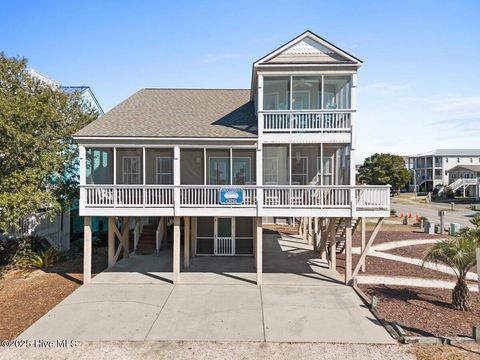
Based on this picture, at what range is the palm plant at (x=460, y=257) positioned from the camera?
10.4m

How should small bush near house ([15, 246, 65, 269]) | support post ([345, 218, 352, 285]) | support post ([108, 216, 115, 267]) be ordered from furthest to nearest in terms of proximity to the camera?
small bush near house ([15, 246, 65, 269]), support post ([108, 216, 115, 267]), support post ([345, 218, 352, 285])

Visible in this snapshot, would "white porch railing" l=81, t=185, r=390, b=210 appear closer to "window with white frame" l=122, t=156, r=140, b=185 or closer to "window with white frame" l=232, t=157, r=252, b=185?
"window with white frame" l=232, t=157, r=252, b=185

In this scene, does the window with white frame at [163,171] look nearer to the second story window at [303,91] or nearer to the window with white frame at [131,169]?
the window with white frame at [131,169]

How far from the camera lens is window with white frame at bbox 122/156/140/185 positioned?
17312 mm

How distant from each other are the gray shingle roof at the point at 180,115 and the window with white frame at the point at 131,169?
104 inches

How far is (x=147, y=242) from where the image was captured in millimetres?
18281

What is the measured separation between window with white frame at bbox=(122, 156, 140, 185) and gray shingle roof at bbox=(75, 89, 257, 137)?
104 inches

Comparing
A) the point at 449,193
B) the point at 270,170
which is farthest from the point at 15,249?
the point at 449,193

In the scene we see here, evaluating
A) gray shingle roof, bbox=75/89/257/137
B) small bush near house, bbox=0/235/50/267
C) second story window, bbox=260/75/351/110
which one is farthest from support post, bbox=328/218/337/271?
small bush near house, bbox=0/235/50/267

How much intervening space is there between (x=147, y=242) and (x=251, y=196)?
311 inches

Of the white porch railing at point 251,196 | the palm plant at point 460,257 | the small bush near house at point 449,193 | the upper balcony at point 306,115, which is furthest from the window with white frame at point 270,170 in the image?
the small bush near house at point 449,193

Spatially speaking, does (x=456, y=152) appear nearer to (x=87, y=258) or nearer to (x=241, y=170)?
(x=241, y=170)

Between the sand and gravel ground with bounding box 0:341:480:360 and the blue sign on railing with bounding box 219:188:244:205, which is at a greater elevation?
the blue sign on railing with bounding box 219:188:244:205

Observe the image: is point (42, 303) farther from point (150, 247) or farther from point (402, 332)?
point (402, 332)
